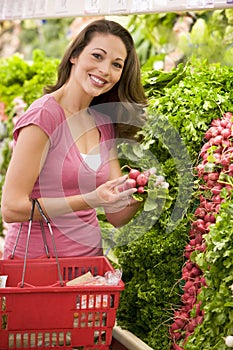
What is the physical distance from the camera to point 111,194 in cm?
274

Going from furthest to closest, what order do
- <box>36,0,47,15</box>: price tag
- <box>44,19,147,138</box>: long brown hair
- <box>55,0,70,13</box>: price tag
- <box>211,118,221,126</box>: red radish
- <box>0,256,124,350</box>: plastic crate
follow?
<box>36,0,47,15</box>: price tag, <box>55,0,70,13</box>: price tag, <box>44,19,147,138</box>: long brown hair, <box>211,118,221,126</box>: red radish, <box>0,256,124,350</box>: plastic crate

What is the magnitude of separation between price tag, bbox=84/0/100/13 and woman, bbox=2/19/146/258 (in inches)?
9.1

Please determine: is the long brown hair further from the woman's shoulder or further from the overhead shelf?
the woman's shoulder

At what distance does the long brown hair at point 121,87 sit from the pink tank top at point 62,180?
0.10 metres

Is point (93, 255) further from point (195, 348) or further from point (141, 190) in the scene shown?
point (195, 348)

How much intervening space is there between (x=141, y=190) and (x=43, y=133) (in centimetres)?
46

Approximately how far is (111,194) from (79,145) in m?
0.40

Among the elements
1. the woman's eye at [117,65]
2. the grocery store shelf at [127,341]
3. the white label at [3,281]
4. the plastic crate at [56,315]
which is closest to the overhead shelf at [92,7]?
the woman's eye at [117,65]

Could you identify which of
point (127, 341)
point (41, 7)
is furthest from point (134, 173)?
point (41, 7)

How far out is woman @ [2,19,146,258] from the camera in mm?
2791

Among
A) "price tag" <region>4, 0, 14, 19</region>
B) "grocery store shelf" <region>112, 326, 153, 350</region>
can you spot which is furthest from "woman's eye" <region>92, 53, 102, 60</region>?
"grocery store shelf" <region>112, 326, 153, 350</region>

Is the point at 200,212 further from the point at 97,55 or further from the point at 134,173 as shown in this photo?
the point at 97,55

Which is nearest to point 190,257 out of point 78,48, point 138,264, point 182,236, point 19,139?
point 182,236

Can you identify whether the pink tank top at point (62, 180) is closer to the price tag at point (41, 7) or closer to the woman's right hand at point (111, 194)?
the woman's right hand at point (111, 194)
